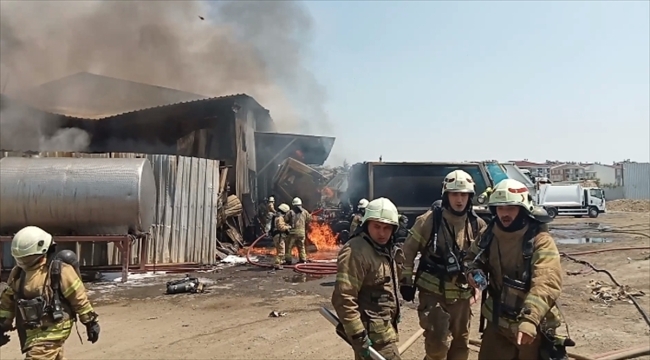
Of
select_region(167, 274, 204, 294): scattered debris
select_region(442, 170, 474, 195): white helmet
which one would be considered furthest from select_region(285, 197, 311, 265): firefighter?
select_region(442, 170, 474, 195): white helmet

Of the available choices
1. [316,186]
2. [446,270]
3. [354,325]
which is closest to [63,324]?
[354,325]

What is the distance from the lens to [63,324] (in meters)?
3.89

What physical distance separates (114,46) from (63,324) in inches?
809

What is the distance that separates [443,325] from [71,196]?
8.36 m

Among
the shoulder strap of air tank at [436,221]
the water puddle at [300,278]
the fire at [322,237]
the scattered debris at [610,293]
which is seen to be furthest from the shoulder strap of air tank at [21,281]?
the fire at [322,237]

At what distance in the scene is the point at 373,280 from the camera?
3633mm

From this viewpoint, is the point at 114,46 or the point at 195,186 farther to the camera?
the point at 114,46

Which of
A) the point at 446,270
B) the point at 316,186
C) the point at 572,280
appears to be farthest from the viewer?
the point at 316,186

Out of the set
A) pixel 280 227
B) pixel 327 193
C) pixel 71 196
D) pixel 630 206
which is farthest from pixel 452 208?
pixel 630 206

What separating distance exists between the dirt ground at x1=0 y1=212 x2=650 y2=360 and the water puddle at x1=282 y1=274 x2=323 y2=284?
0.9 inches

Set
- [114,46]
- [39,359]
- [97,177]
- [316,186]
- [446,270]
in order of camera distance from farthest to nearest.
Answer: [114,46], [316,186], [97,177], [446,270], [39,359]

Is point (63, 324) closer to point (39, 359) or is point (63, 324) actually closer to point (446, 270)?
point (39, 359)

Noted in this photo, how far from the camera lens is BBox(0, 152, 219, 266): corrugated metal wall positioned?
12047 mm

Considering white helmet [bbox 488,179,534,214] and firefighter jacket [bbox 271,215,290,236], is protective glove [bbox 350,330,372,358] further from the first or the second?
firefighter jacket [bbox 271,215,290,236]
